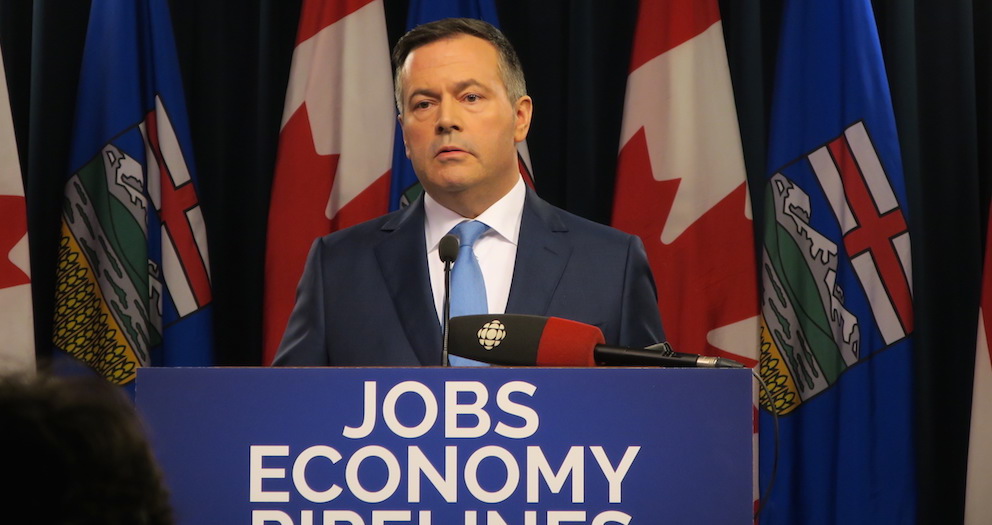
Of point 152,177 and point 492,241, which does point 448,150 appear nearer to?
point 492,241

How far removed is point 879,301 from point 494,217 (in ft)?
5.18

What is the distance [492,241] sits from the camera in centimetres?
231

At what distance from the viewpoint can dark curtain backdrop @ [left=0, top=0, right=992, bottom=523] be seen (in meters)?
3.53

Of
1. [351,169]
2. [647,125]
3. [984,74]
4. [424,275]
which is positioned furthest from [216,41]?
[984,74]

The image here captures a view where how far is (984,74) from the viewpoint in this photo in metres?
3.63

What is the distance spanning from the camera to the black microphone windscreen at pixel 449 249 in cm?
170

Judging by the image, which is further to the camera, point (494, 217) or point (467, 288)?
point (494, 217)

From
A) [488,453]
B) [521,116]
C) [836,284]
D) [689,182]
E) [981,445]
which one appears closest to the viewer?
[488,453]

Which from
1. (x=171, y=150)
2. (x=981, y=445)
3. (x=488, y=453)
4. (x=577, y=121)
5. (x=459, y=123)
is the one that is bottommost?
(x=981, y=445)

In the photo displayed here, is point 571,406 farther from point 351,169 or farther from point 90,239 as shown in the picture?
point 90,239

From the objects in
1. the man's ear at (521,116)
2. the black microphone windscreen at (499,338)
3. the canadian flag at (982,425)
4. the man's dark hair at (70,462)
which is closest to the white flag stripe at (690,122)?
the canadian flag at (982,425)

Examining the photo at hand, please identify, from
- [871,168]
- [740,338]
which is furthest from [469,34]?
[871,168]

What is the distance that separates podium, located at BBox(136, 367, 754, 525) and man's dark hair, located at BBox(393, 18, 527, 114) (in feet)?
3.72

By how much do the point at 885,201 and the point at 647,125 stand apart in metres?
0.78
